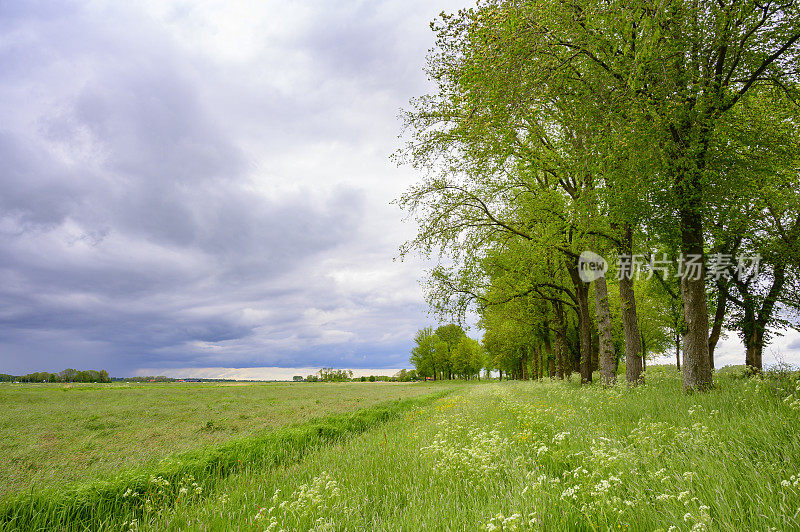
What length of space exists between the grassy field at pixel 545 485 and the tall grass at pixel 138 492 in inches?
1.8

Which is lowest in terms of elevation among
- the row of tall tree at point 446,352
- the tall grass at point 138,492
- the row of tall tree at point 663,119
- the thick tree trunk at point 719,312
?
the row of tall tree at point 446,352

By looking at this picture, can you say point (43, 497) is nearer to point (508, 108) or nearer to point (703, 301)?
point (508, 108)

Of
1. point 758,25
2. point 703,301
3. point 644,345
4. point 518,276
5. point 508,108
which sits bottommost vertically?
point 644,345

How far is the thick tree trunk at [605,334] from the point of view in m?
17.5

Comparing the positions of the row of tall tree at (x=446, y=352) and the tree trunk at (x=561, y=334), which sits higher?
the tree trunk at (x=561, y=334)

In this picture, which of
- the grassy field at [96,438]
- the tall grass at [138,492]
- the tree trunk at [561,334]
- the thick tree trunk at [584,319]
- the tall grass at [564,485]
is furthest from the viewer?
the tree trunk at [561,334]

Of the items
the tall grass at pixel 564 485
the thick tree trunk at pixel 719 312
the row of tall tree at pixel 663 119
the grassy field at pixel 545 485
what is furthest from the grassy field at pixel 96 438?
the thick tree trunk at pixel 719 312

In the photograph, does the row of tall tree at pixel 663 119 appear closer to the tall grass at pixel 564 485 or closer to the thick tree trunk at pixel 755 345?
the thick tree trunk at pixel 755 345

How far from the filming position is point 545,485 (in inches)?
Answer: 168

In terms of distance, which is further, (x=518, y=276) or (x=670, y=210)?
(x=518, y=276)

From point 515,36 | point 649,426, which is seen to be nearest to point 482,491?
point 649,426

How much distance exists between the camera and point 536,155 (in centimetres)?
1563

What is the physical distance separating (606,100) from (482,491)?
33.3 feet

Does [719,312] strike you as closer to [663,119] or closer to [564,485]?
[663,119]
